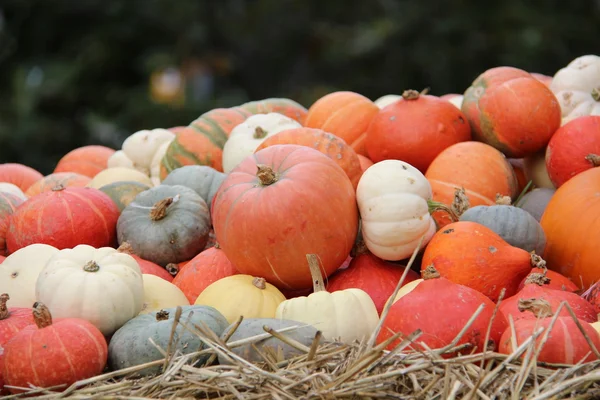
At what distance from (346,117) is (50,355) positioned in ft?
6.84

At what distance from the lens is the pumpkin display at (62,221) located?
339 cm

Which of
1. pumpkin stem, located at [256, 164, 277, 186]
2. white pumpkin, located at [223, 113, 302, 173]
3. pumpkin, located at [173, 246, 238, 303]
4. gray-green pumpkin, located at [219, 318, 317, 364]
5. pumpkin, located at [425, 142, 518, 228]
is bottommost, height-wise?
pumpkin, located at [173, 246, 238, 303]

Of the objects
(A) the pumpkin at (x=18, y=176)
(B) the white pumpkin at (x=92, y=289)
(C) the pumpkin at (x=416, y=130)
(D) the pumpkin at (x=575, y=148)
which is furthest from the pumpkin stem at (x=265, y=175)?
(A) the pumpkin at (x=18, y=176)

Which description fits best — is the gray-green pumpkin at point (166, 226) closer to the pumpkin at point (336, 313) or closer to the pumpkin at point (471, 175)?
the pumpkin at point (336, 313)

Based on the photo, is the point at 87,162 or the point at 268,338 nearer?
the point at 268,338

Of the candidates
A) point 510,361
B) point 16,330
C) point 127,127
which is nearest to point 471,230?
point 510,361

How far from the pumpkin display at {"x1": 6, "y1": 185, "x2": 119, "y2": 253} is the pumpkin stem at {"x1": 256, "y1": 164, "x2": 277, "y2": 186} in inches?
38.2

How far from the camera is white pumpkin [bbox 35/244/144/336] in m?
2.64

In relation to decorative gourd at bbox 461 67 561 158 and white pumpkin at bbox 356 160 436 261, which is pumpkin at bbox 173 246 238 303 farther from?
decorative gourd at bbox 461 67 561 158

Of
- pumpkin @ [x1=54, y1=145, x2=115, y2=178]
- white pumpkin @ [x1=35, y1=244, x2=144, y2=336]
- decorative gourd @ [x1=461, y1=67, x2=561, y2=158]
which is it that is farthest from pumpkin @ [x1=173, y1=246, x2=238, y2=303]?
pumpkin @ [x1=54, y1=145, x2=115, y2=178]

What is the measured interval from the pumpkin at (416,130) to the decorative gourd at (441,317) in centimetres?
121

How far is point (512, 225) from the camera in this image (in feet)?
10.1

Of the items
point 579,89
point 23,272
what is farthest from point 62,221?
point 579,89

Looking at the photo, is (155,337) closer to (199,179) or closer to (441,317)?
(441,317)
